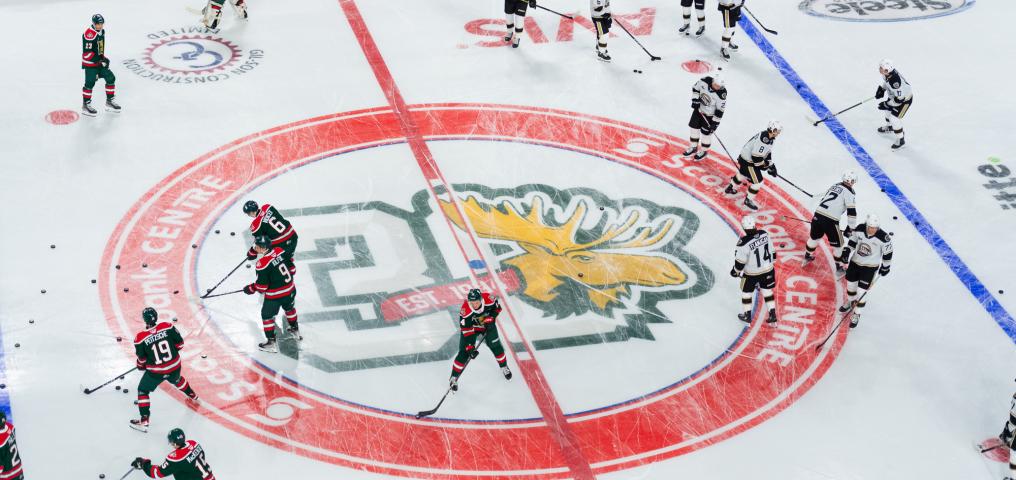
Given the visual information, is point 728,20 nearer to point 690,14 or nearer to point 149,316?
point 690,14

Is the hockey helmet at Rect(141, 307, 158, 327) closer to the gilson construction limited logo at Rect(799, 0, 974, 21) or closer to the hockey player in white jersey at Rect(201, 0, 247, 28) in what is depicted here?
the hockey player in white jersey at Rect(201, 0, 247, 28)

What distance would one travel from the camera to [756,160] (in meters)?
12.0

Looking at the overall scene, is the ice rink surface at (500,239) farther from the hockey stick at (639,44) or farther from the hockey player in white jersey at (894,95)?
the hockey player in white jersey at (894,95)

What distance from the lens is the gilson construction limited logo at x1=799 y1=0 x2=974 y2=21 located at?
16.1 metres

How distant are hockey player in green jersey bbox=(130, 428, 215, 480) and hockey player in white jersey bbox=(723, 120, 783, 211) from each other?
6.08 metres

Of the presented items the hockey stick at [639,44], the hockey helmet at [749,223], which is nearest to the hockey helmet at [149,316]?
the hockey helmet at [749,223]

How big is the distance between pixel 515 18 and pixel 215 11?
3.53 metres

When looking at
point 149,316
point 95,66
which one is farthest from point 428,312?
point 95,66

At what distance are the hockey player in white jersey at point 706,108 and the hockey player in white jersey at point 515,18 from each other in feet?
9.32

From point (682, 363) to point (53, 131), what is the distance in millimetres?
6933

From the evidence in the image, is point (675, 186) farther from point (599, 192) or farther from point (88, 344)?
point (88, 344)

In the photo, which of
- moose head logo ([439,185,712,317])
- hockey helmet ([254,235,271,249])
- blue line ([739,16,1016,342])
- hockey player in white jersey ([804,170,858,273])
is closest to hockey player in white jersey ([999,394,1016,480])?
blue line ([739,16,1016,342])

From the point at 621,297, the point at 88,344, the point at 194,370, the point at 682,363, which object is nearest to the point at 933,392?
the point at 682,363

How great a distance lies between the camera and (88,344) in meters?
9.98
